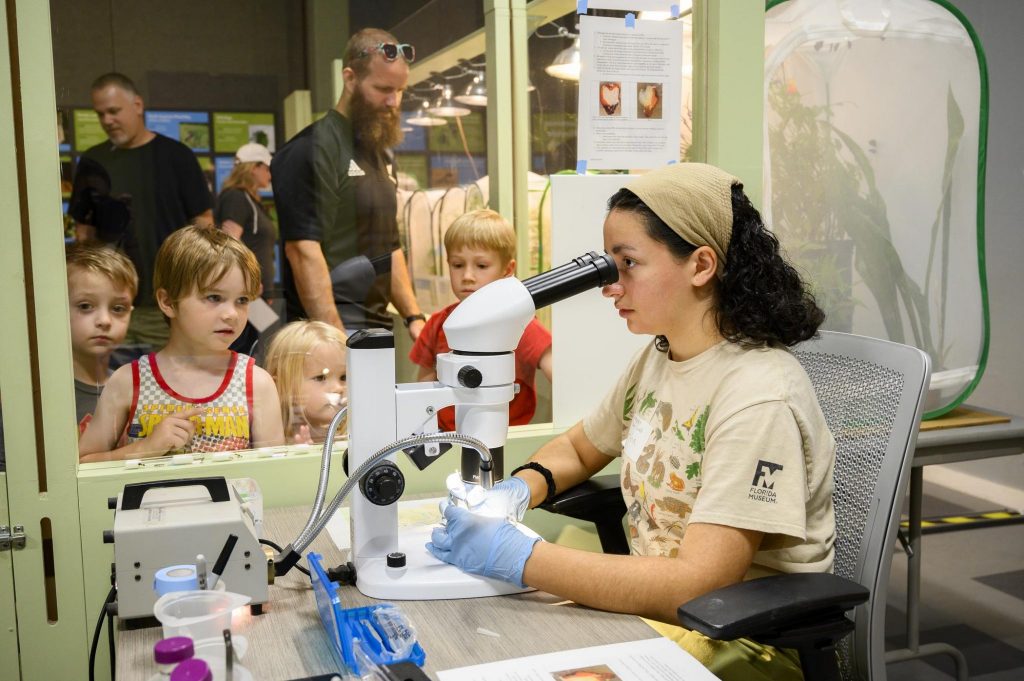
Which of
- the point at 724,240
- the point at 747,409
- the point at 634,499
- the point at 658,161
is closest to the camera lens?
the point at 747,409

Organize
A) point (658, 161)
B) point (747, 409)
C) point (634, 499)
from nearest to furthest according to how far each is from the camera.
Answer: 1. point (747, 409)
2. point (634, 499)
3. point (658, 161)

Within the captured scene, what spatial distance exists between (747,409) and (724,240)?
32cm

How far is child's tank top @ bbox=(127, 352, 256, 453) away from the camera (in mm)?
1892

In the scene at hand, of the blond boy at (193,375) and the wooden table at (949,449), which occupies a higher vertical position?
the blond boy at (193,375)

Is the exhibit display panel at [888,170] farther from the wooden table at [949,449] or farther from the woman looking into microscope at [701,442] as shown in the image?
the woman looking into microscope at [701,442]

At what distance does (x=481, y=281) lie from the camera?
213cm

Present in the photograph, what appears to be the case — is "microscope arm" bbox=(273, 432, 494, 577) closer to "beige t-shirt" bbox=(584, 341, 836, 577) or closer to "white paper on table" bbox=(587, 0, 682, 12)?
"beige t-shirt" bbox=(584, 341, 836, 577)

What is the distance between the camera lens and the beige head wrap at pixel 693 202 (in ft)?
4.88

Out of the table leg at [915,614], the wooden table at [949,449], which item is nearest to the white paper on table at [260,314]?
the wooden table at [949,449]

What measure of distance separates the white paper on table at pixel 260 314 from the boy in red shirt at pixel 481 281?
0.34 metres

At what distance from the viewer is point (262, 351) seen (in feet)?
6.51

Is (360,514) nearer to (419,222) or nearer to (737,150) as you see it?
(419,222)

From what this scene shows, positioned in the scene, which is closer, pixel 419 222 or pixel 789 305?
pixel 789 305

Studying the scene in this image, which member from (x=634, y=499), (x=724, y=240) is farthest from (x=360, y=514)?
(x=724, y=240)
